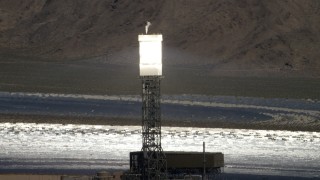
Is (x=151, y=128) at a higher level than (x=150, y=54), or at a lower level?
lower

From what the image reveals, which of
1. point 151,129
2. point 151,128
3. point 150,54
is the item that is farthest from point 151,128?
point 150,54

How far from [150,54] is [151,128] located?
5.18 metres

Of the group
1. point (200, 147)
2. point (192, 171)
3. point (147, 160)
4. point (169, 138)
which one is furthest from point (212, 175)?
point (169, 138)

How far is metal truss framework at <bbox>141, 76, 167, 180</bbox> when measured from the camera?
93938 mm

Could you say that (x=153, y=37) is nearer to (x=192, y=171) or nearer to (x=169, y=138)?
(x=192, y=171)

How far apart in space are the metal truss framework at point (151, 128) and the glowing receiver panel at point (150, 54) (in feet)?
5.05

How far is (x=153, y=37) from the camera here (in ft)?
302

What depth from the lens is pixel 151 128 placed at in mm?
94375

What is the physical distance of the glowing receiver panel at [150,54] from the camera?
9156cm

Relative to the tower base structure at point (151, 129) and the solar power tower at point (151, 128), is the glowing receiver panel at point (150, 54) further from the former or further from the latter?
the tower base structure at point (151, 129)

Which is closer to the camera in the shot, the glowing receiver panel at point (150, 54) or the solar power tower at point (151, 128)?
the glowing receiver panel at point (150, 54)

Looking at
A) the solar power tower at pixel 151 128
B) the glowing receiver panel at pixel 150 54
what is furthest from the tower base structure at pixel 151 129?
the glowing receiver panel at pixel 150 54

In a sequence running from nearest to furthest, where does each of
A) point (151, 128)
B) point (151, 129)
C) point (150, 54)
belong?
point (150, 54) < point (151, 128) < point (151, 129)

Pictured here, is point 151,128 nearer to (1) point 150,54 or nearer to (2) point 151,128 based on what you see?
(2) point 151,128
